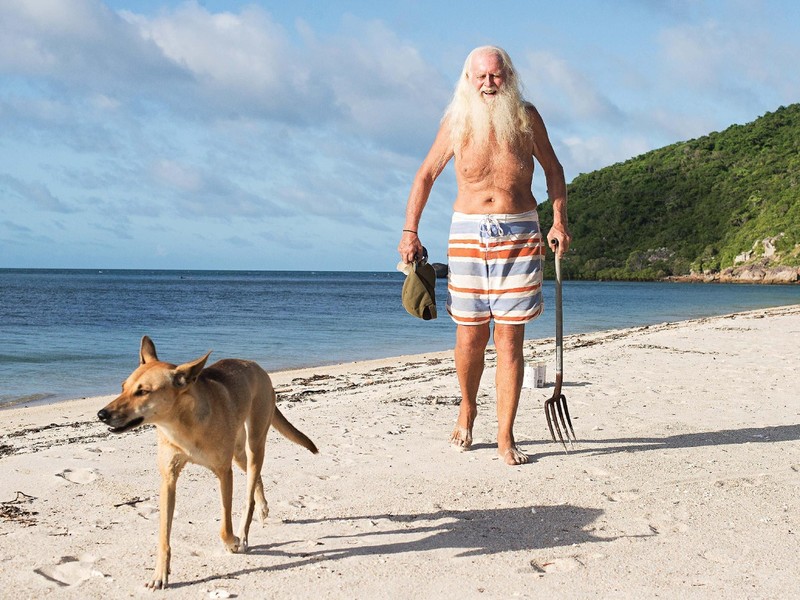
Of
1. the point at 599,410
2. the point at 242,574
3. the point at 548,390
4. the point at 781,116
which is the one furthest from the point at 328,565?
the point at 781,116

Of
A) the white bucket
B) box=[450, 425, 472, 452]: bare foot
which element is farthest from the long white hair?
the white bucket

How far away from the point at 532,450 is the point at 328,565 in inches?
104

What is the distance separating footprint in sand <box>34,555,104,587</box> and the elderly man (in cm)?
293

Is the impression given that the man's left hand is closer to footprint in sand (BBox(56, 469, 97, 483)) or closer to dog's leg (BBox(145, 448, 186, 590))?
dog's leg (BBox(145, 448, 186, 590))

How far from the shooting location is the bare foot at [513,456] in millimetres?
5504

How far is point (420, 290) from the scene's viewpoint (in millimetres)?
5855

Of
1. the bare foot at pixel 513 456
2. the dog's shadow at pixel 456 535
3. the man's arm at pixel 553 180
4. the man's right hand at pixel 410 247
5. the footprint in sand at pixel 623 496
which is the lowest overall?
the dog's shadow at pixel 456 535

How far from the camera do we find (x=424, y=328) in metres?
26.3

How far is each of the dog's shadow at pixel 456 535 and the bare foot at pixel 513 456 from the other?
0.91 metres

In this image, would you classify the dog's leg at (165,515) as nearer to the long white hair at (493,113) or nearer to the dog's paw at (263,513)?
the dog's paw at (263,513)

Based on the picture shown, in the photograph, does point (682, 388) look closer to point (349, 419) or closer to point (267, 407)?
point (349, 419)

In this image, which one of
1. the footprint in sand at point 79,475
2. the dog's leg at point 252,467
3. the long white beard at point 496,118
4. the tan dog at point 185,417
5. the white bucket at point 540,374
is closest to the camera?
the tan dog at point 185,417

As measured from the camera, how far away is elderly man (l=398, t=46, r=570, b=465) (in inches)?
220

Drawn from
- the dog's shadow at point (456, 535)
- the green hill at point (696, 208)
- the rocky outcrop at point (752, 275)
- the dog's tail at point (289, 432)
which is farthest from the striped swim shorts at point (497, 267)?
the green hill at point (696, 208)
